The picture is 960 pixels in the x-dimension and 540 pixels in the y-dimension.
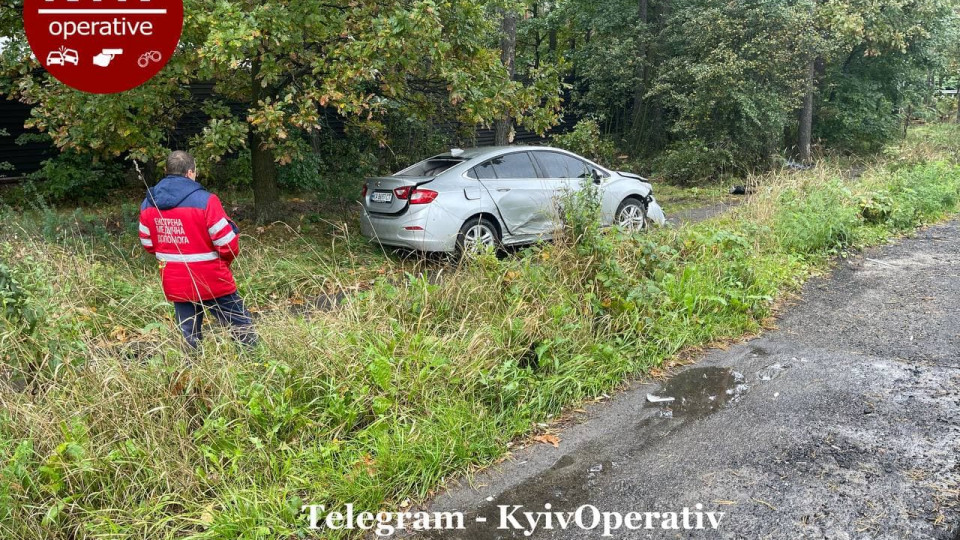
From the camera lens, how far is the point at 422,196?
8.12 meters

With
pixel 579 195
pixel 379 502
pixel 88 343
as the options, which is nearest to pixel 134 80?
pixel 88 343

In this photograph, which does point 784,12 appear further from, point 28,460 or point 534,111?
point 28,460

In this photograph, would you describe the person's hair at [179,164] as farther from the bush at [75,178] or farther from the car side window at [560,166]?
the bush at [75,178]

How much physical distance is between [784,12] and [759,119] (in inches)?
87.1

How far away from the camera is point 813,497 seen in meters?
3.63

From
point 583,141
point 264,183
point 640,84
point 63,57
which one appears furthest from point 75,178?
point 640,84

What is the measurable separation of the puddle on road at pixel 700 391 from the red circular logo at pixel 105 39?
254 inches

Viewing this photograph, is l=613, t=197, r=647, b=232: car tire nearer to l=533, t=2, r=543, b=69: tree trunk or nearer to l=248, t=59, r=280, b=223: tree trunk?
l=248, t=59, r=280, b=223: tree trunk

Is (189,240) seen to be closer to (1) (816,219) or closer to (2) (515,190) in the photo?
(2) (515,190)

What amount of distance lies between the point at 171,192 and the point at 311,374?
1.64 metres

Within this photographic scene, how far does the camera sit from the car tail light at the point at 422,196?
8.11m

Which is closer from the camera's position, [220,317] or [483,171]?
[220,317]

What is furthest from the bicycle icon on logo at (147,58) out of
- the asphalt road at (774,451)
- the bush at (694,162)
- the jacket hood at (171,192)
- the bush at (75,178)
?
the bush at (694,162)

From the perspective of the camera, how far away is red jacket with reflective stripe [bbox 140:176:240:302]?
4695 millimetres
